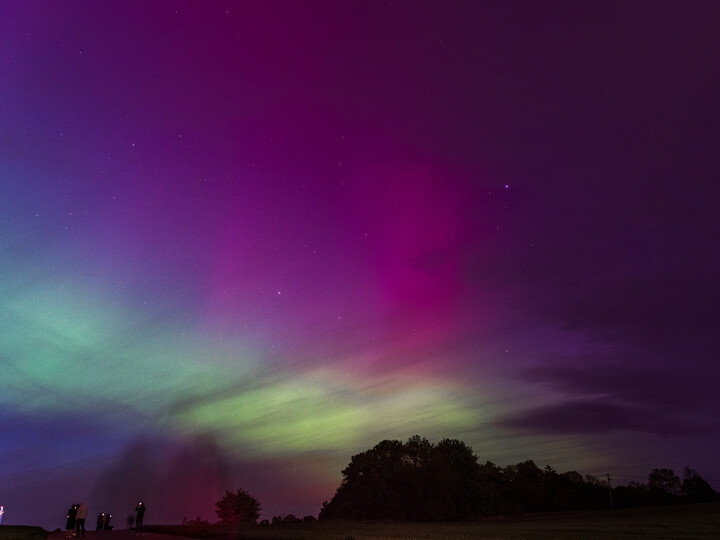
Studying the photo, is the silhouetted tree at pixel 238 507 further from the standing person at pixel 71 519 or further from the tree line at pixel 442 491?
the standing person at pixel 71 519

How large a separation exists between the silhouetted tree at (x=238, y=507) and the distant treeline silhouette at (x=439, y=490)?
18.5 m

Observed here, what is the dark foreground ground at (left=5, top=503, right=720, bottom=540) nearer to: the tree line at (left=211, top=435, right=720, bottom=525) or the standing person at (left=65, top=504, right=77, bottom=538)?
the standing person at (left=65, top=504, right=77, bottom=538)

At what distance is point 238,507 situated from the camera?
119062 millimetres

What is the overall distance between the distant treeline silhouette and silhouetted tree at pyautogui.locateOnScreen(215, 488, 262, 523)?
1849 centimetres

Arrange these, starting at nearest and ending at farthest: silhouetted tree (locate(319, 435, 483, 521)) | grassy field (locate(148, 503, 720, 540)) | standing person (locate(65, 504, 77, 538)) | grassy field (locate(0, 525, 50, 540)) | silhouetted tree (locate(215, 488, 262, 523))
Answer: grassy field (locate(0, 525, 50, 540)), grassy field (locate(148, 503, 720, 540)), standing person (locate(65, 504, 77, 538)), silhouetted tree (locate(319, 435, 483, 521)), silhouetted tree (locate(215, 488, 262, 523))

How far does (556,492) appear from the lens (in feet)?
445

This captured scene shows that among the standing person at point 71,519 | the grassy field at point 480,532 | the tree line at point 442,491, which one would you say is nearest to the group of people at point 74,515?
the standing person at point 71,519

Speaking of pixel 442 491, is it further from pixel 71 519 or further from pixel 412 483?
pixel 71 519

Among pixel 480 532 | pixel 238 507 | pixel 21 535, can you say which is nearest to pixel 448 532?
pixel 480 532

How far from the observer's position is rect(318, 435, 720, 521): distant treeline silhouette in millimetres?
87438

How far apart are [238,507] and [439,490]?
5205 centimetres

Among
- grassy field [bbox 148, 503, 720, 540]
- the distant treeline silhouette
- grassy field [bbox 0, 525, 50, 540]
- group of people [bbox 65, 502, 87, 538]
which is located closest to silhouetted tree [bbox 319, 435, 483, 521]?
the distant treeline silhouette

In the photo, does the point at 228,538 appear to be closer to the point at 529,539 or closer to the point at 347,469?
the point at 529,539

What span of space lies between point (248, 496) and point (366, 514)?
37228mm
